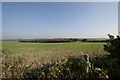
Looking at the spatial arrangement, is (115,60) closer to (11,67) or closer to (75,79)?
(75,79)

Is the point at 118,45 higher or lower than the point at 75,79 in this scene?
higher

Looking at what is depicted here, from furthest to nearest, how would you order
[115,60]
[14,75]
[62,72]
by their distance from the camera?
[14,75] → [62,72] → [115,60]

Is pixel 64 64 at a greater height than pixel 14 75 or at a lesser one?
greater

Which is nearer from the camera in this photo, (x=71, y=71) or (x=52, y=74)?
(x=52, y=74)

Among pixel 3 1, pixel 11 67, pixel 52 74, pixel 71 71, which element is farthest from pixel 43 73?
pixel 3 1

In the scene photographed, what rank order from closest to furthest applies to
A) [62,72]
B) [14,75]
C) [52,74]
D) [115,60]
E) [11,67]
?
[115,60]
[52,74]
[62,72]
[14,75]
[11,67]

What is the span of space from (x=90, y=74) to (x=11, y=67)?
1906 mm

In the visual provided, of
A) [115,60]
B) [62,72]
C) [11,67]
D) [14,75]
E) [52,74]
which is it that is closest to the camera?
[115,60]

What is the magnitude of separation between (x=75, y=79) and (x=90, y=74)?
1.02 ft

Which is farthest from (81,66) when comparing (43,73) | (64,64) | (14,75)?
(14,75)

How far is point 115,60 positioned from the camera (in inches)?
52.7

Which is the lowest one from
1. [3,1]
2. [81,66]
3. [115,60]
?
[81,66]

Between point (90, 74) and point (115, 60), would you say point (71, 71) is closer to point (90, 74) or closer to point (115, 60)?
point (90, 74)

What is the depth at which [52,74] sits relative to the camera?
228 centimetres
